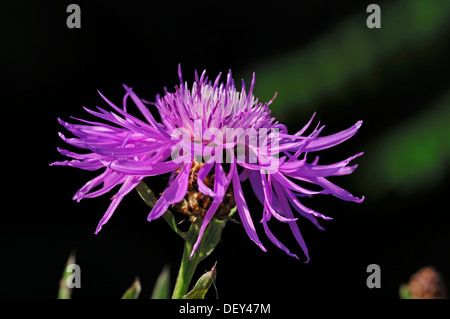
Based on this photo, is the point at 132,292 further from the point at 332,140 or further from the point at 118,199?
the point at 332,140

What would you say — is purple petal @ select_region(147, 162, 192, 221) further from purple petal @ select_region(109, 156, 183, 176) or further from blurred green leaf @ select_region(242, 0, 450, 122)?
blurred green leaf @ select_region(242, 0, 450, 122)

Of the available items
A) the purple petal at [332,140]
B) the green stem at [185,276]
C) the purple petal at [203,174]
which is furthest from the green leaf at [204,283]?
the purple petal at [332,140]

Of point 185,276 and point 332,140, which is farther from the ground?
point 332,140

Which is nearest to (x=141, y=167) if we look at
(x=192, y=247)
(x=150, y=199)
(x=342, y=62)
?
(x=150, y=199)

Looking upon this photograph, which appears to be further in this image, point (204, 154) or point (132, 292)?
point (132, 292)

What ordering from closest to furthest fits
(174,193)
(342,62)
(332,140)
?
(174,193), (332,140), (342,62)

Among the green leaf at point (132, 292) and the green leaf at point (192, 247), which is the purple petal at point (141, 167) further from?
the green leaf at point (132, 292)

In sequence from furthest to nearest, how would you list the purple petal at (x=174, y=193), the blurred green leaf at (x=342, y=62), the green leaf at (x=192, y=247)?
the blurred green leaf at (x=342, y=62)
the green leaf at (x=192, y=247)
the purple petal at (x=174, y=193)
